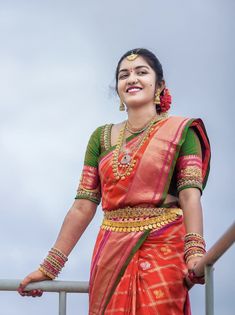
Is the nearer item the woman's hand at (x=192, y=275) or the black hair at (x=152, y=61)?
the woman's hand at (x=192, y=275)

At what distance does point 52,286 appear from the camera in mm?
3975

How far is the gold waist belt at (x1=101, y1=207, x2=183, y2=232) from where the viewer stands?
12.7 ft

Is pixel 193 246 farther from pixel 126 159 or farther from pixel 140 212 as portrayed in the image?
pixel 126 159

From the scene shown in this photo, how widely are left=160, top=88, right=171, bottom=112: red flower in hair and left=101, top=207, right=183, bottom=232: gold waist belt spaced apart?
635 millimetres

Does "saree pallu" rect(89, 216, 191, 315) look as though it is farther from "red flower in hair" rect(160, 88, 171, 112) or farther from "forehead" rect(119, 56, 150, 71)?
→ "forehead" rect(119, 56, 150, 71)

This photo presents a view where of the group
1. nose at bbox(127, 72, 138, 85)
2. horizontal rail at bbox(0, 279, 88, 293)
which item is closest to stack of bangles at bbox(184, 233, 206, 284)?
horizontal rail at bbox(0, 279, 88, 293)

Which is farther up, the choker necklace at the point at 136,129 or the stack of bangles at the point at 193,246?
the choker necklace at the point at 136,129

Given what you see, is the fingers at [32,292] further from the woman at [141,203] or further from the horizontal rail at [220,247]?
the horizontal rail at [220,247]

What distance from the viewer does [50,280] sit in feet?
13.2

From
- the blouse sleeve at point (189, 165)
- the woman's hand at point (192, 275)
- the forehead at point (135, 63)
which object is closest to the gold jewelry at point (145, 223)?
the blouse sleeve at point (189, 165)

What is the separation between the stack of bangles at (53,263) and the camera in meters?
4.07

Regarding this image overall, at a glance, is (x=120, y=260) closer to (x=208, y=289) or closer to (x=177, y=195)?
(x=177, y=195)

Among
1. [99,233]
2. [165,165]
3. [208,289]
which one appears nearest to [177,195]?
[165,165]

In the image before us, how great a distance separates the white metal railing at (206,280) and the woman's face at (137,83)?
1.01 m
